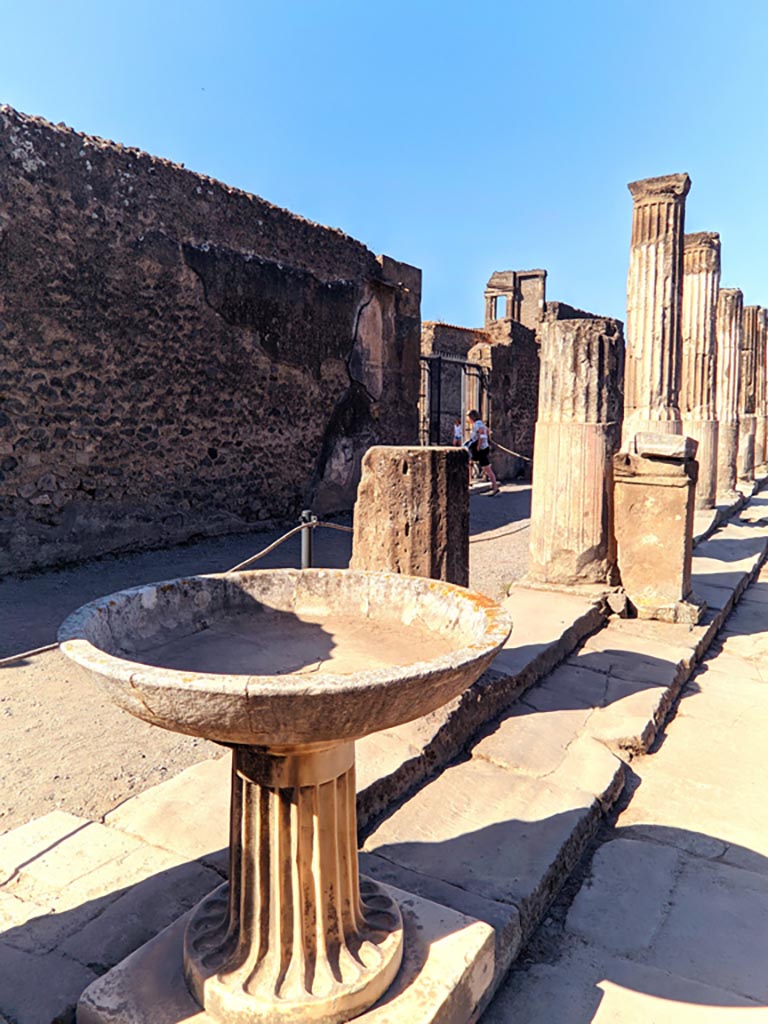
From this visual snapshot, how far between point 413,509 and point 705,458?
26.8ft

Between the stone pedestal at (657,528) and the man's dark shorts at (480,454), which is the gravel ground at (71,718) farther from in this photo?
the man's dark shorts at (480,454)

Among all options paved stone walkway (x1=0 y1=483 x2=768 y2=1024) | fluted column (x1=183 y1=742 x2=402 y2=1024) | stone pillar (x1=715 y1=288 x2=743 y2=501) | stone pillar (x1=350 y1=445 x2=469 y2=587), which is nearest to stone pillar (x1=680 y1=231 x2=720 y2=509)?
stone pillar (x1=715 y1=288 x2=743 y2=501)

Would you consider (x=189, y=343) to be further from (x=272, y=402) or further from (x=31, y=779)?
(x=31, y=779)

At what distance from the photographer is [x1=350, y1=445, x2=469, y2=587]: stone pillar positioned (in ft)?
11.0

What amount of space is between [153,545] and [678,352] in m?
6.22

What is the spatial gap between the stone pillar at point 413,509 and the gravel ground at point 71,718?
124cm

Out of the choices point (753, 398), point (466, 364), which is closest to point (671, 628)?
point (466, 364)

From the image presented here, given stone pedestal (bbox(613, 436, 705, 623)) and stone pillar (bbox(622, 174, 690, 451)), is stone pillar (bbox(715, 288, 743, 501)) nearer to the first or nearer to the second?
stone pillar (bbox(622, 174, 690, 451))

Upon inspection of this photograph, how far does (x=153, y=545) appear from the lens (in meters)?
7.47

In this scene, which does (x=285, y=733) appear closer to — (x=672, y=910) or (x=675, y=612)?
(x=672, y=910)

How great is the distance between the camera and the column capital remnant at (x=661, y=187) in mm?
7612

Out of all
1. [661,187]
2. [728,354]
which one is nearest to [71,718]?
[661,187]

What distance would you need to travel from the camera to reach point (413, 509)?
336 cm

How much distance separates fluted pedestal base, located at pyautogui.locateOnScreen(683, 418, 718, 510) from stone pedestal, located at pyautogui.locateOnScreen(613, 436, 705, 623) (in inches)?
196
